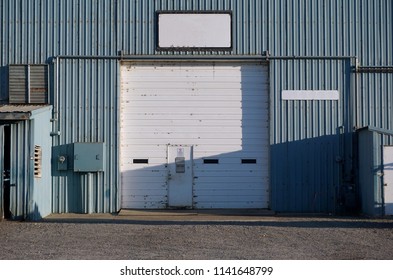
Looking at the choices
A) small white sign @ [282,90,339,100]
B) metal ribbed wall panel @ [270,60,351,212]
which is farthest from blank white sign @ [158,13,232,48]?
small white sign @ [282,90,339,100]

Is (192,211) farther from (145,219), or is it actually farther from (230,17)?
(230,17)

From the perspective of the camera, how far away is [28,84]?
19.3 metres

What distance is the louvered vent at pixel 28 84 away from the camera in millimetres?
19344

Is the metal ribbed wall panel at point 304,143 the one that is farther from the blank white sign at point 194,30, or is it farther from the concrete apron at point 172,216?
the blank white sign at point 194,30

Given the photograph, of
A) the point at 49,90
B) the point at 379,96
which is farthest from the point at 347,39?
the point at 49,90

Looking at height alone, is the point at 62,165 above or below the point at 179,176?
above

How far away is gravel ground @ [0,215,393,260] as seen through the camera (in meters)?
11.8

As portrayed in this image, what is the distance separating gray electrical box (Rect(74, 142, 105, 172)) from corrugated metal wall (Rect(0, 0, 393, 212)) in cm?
36

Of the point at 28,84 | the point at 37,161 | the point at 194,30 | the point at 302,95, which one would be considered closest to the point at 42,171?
the point at 37,161

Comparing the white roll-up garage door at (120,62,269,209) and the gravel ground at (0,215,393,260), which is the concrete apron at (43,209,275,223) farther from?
the white roll-up garage door at (120,62,269,209)

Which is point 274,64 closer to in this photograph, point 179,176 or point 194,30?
point 194,30

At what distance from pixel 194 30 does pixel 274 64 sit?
7.97 feet

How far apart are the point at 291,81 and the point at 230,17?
97.4 inches

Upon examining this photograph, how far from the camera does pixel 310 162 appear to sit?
19.3m
